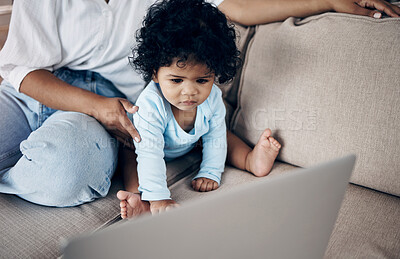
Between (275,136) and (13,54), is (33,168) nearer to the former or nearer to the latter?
(13,54)

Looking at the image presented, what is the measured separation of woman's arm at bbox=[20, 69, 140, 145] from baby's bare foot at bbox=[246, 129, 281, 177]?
384 mm

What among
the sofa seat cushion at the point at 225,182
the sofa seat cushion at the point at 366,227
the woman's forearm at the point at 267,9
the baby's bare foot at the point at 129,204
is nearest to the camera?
the sofa seat cushion at the point at 366,227

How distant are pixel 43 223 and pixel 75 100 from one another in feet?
1.17

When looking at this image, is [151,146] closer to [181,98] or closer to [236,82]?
[181,98]

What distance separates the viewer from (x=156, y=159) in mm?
879

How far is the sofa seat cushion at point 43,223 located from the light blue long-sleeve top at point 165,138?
11cm

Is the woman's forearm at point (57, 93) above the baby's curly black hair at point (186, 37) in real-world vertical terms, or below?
below

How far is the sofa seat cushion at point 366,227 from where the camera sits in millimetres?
676

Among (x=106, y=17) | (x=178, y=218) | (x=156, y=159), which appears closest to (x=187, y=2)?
(x=106, y=17)

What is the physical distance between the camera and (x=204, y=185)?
911mm

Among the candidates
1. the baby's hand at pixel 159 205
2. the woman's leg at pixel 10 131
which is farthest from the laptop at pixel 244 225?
the woman's leg at pixel 10 131

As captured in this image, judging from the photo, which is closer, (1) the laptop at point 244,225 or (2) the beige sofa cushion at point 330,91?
(1) the laptop at point 244,225

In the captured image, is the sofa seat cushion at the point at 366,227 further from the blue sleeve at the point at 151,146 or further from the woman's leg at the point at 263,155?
the blue sleeve at the point at 151,146

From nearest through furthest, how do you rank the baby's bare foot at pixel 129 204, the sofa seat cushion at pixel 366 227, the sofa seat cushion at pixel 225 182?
the sofa seat cushion at pixel 366 227
the baby's bare foot at pixel 129 204
the sofa seat cushion at pixel 225 182
